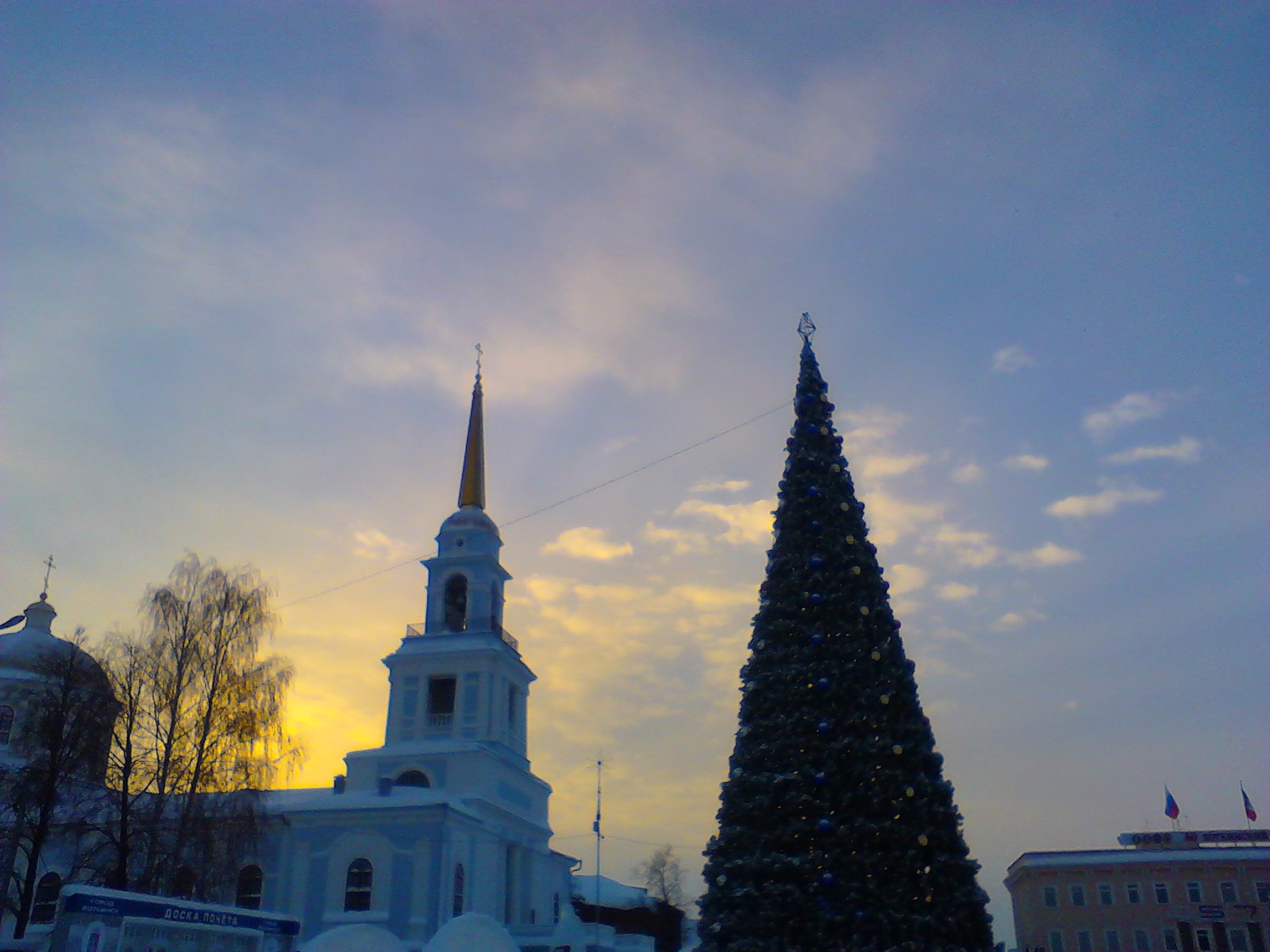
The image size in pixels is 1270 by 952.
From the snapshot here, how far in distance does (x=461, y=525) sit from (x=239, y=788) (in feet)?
57.7

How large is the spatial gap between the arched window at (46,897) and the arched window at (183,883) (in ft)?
31.7

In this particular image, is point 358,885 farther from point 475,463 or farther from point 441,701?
point 475,463

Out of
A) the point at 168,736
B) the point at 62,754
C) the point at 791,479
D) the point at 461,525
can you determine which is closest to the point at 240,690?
the point at 168,736

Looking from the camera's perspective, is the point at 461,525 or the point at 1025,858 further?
the point at 1025,858

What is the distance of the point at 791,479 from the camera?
13.7 metres

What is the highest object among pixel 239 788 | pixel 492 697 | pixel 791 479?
pixel 492 697

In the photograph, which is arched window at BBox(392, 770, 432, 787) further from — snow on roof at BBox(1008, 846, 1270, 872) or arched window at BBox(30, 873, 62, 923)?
snow on roof at BBox(1008, 846, 1270, 872)

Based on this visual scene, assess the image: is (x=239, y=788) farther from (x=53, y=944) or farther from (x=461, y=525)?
(x=461, y=525)

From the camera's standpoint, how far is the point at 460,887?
111ft

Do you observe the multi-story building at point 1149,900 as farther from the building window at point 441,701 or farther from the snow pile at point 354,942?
the snow pile at point 354,942

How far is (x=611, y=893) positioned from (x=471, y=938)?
6196cm

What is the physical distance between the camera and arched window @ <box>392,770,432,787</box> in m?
36.4

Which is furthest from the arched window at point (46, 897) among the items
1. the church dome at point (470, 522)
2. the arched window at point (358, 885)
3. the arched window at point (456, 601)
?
the church dome at point (470, 522)

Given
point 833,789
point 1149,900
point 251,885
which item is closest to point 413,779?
point 251,885
